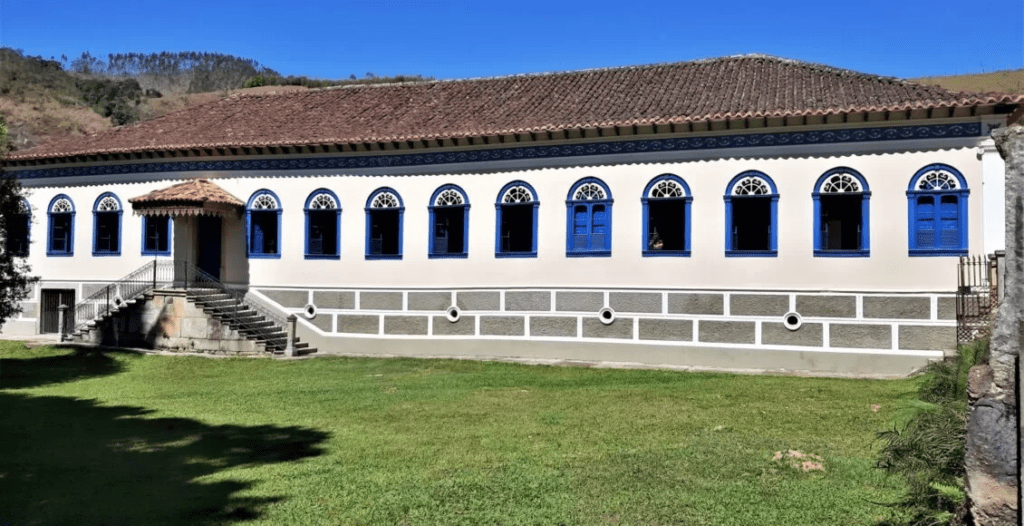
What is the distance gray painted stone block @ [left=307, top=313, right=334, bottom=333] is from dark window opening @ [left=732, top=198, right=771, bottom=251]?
9.19 m

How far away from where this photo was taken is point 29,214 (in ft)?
68.7

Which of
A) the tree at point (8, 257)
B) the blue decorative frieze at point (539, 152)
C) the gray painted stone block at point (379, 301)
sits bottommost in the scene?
the gray painted stone block at point (379, 301)

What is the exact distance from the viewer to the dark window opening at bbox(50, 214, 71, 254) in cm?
2069

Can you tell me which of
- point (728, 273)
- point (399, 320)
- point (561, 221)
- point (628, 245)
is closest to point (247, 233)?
point (399, 320)

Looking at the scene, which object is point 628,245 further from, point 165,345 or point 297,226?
point 165,345

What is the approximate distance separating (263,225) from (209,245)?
5.04 ft

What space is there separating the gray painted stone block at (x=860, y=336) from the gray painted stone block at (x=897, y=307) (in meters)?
0.26

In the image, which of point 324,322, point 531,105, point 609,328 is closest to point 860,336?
point 609,328

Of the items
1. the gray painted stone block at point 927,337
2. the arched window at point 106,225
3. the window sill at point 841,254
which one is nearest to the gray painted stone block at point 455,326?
the window sill at point 841,254

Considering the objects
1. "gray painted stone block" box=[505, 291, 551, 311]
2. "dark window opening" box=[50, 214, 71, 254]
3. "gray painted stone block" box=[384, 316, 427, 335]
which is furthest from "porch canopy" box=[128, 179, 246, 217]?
"gray painted stone block" box=[505, 291, 551, 311]

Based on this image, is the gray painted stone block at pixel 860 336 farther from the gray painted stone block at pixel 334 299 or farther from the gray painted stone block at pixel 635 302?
the gray painted stone block at pixel 334 299

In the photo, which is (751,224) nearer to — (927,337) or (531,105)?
(927,337)

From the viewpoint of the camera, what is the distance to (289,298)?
18.8m

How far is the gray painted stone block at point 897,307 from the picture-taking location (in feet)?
47.0
